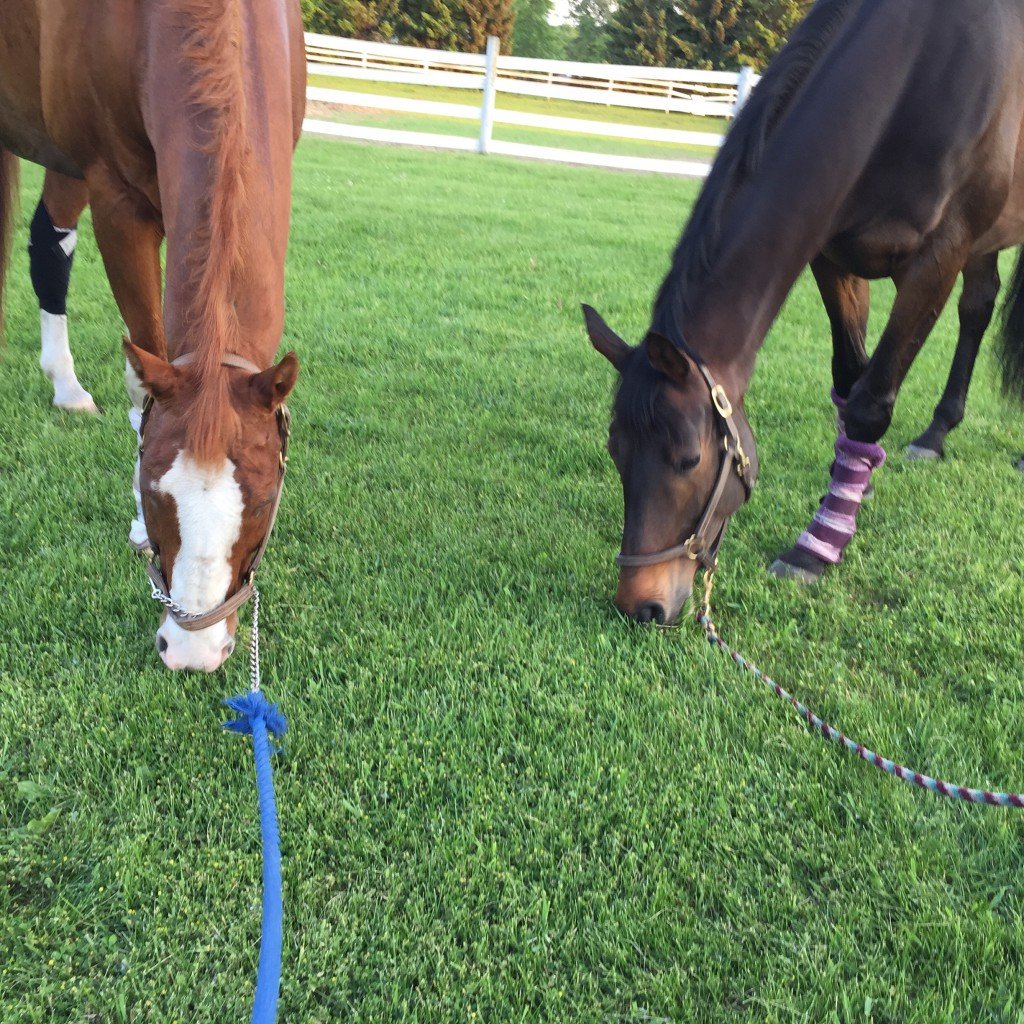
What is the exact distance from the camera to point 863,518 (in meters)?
3.24

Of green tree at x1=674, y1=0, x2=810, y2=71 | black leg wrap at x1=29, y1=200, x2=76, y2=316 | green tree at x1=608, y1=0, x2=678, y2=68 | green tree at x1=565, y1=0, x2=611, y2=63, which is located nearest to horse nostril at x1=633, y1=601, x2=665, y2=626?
black leg wrap at x1=29, y1=200, x2=76, y2=316

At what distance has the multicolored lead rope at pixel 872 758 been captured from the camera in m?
1.75

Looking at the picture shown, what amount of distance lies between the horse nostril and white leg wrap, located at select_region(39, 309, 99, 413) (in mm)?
2907

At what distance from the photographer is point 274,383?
1780mm

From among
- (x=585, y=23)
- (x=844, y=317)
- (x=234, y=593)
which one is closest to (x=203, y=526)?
(x=234, y=593)

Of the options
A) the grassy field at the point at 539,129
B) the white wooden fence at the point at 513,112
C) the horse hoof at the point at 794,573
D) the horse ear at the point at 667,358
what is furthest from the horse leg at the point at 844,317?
the grassy field at the point at 539,129

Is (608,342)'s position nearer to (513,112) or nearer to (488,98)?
(513,112)

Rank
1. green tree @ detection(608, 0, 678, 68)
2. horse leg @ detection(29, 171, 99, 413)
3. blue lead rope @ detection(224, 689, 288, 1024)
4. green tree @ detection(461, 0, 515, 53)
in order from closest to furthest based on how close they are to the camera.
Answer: blue lead rope @ detection(224, 689, 288, 1024)
horse leg @ detection(29, 171, 99, 413)
green tree @ detection(461, 0, 515, 53)
green tree @ detection(608, 0, 678, 68)

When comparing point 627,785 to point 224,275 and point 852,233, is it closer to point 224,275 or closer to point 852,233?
point 224,275

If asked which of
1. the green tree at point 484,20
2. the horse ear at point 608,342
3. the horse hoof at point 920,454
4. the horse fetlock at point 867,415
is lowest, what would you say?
the horse hoof at point 920,454

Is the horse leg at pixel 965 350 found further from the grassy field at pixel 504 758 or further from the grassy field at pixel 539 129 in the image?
the grassy field at pixel 539 129

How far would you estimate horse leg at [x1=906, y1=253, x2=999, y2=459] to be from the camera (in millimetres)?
3902

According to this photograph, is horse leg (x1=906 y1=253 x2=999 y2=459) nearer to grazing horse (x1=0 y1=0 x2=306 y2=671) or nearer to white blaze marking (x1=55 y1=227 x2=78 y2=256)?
grazing horse (x1=0 y1=0 x2=306 y2=671)

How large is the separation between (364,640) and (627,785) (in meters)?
0.94
